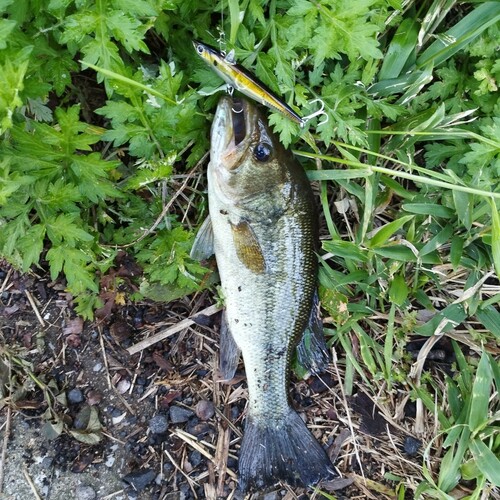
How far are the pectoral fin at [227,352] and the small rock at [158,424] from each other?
0.52 m

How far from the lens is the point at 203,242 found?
3334 mm

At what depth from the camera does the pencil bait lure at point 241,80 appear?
8.84 ft

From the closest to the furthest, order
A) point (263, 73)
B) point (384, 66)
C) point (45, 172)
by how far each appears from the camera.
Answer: point (45, 172) < point (263, 73) < point (384, 66)

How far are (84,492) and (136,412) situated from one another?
600 millimetres

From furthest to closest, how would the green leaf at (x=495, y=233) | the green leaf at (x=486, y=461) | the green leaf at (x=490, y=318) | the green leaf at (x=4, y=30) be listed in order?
the green leaf at (x=490, y=318) < the green leaf at (x=486, y=461) < the green leaf at (x=495, y=233) < the green leaf at (x=4, y=30)

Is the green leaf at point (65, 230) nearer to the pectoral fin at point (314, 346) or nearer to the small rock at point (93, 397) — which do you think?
the small rock at point (93, 397)

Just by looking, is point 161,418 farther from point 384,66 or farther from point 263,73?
point 384,66

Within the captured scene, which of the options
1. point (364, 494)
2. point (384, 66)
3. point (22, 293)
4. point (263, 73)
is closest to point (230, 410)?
point (364, 494)

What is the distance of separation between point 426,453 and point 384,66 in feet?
8.16

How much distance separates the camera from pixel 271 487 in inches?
136

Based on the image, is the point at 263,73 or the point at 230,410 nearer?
the point at 263,73

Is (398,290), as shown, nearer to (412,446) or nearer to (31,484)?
(412,446)

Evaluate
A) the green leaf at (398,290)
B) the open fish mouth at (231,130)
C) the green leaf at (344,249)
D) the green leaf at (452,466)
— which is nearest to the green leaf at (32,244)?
the open fish mouth at (231,130)

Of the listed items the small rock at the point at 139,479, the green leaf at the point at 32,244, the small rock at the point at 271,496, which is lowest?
the small rock at the point at 271,496
